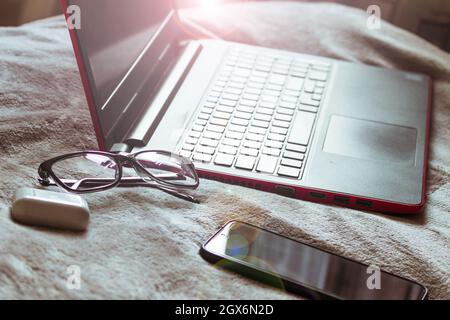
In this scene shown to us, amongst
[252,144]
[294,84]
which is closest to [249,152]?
[252,144]

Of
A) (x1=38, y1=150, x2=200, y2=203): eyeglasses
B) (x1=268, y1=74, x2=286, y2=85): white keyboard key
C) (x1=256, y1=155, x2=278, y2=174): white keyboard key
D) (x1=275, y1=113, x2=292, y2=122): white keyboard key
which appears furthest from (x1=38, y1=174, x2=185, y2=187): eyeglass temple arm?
(x1=268, y1=74, x2=286, y2=85): white keyboard key

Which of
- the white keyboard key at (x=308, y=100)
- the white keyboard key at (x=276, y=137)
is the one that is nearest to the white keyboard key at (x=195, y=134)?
the white keyboard key at (x=276, y=137)

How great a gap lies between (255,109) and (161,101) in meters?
0.15

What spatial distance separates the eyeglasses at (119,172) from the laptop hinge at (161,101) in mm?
54

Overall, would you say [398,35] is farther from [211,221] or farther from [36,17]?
[36,17]

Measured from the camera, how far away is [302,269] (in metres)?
0.62

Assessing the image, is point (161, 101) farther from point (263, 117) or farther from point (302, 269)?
point (302, 269)

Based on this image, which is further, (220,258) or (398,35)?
(398,35)

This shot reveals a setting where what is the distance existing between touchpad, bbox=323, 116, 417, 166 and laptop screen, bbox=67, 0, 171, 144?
0.31 metres

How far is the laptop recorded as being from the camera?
2.47 ft

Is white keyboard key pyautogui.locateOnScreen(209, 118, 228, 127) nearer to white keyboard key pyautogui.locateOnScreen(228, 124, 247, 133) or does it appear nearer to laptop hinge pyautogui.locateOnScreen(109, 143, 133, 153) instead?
white keyboard key pyautogui.locateOnScreen(228, 124, 247, 133)
